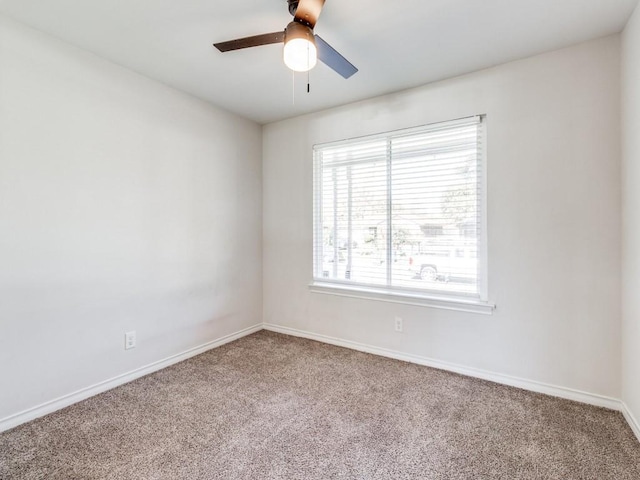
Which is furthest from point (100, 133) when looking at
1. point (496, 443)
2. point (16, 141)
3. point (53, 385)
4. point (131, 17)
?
point (496, 443)

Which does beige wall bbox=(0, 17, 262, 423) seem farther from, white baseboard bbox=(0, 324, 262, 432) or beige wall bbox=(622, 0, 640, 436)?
beige wall bbox=(622, 0, 640, 436)

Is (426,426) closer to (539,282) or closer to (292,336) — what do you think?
(539,282)

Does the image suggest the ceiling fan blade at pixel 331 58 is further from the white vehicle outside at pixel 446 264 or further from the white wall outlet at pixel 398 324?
the white wall outlet at pixel 398 324

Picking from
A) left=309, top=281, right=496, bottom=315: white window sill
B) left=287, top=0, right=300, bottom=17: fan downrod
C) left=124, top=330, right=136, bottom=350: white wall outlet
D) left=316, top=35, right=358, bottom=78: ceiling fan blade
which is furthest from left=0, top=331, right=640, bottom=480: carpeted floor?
left=287, top=0, right=300, bottom=17: fan downrod

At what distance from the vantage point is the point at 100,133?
2.27 metres

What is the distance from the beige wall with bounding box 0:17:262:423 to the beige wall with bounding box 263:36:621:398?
1806 mm

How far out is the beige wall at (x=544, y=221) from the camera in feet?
6.77

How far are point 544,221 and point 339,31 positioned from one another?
6.31 feet

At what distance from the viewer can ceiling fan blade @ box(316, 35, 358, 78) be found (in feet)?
5.53

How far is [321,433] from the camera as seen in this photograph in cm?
182

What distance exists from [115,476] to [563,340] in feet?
9.20

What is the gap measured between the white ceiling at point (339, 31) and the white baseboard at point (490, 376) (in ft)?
7.80

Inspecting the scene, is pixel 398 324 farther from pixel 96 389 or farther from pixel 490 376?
pixel 96 389

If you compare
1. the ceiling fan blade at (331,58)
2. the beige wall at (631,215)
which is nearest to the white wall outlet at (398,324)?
the beige wall at (631,215)
